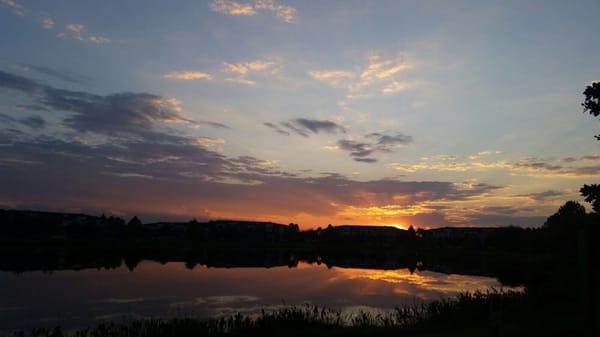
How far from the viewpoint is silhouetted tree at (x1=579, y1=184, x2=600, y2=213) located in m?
19.6

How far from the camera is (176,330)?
1777 centimetres

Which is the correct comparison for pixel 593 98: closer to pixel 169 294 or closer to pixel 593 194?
pixel 593 194

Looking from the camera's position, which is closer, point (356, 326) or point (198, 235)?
point (356, 326)

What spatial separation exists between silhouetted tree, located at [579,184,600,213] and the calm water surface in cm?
1374

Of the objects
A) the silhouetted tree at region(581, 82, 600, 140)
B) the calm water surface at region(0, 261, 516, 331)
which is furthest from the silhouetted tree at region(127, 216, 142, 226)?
the silhouetted tree at region(581, 82, 600, 140)

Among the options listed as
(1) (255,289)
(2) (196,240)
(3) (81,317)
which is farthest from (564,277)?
(2) (196,240)

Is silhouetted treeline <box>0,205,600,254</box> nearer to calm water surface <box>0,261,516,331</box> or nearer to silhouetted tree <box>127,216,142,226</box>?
silhouetted tree <box>127,216,142,226</box>

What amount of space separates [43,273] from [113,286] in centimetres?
1192

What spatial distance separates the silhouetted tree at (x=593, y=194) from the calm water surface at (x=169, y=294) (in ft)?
45.1

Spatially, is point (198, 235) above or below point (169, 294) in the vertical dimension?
above

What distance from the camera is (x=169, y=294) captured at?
1330 inches

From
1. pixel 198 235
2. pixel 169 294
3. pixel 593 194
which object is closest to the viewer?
pixel 593 194

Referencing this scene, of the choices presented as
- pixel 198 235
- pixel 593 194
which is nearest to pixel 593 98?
pixel 593 194

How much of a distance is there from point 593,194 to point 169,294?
25607 millimetres
